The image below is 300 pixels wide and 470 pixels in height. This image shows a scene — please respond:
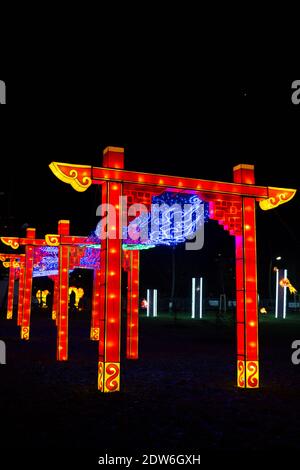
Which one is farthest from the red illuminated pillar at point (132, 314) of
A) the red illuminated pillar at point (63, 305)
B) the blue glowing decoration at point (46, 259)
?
the blue glowing decoration at point (46, 259)

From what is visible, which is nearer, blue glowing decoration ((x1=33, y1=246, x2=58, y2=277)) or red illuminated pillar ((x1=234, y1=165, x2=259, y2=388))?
red illuminated pillar ((x1=234, y1=165, x2=259, y2=388))

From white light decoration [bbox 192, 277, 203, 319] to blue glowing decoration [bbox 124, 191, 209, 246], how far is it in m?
26.0

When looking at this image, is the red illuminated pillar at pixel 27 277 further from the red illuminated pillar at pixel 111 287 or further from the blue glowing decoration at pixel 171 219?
the red illuminated pillar at pixel 111 287

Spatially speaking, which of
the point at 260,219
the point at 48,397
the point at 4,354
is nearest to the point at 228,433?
the point at 48,397

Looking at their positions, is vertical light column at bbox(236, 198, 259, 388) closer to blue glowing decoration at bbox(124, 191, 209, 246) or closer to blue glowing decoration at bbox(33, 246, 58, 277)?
blue glowing decoration at bbox(124, 191, 209, 246)

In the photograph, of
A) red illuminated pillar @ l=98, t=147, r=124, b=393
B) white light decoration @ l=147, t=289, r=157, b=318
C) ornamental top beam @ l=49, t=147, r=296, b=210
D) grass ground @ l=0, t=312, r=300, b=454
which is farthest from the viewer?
white light decoration @ l=147, t=289, r=157, b=318

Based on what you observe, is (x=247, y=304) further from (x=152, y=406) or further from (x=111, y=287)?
(x=152, y=406)

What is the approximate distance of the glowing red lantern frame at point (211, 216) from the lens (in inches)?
329

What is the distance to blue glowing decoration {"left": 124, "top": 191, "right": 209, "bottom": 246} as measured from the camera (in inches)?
384

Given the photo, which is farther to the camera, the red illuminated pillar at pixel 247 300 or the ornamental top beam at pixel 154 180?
the red illuminated pillar at pixel 247 300

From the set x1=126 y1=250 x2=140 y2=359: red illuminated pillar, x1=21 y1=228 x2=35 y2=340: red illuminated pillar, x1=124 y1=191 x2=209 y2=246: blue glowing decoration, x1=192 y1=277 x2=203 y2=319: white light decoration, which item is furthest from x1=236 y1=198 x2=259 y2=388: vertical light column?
x1=192 y1=277 x2=203 y2=319: white light decoration

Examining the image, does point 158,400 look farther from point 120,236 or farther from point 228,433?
point 120,236

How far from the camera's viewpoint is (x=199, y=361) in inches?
520

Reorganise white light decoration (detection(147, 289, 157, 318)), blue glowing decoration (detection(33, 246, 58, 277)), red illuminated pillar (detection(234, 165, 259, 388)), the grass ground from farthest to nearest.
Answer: white light decoration (detection(147, 289, 157, 318)) < blue glowing decoration (detection(33, 246, 58, 277)) < red illuminated pillar (detection(234, 165, 259, 388)) < the grass ground
